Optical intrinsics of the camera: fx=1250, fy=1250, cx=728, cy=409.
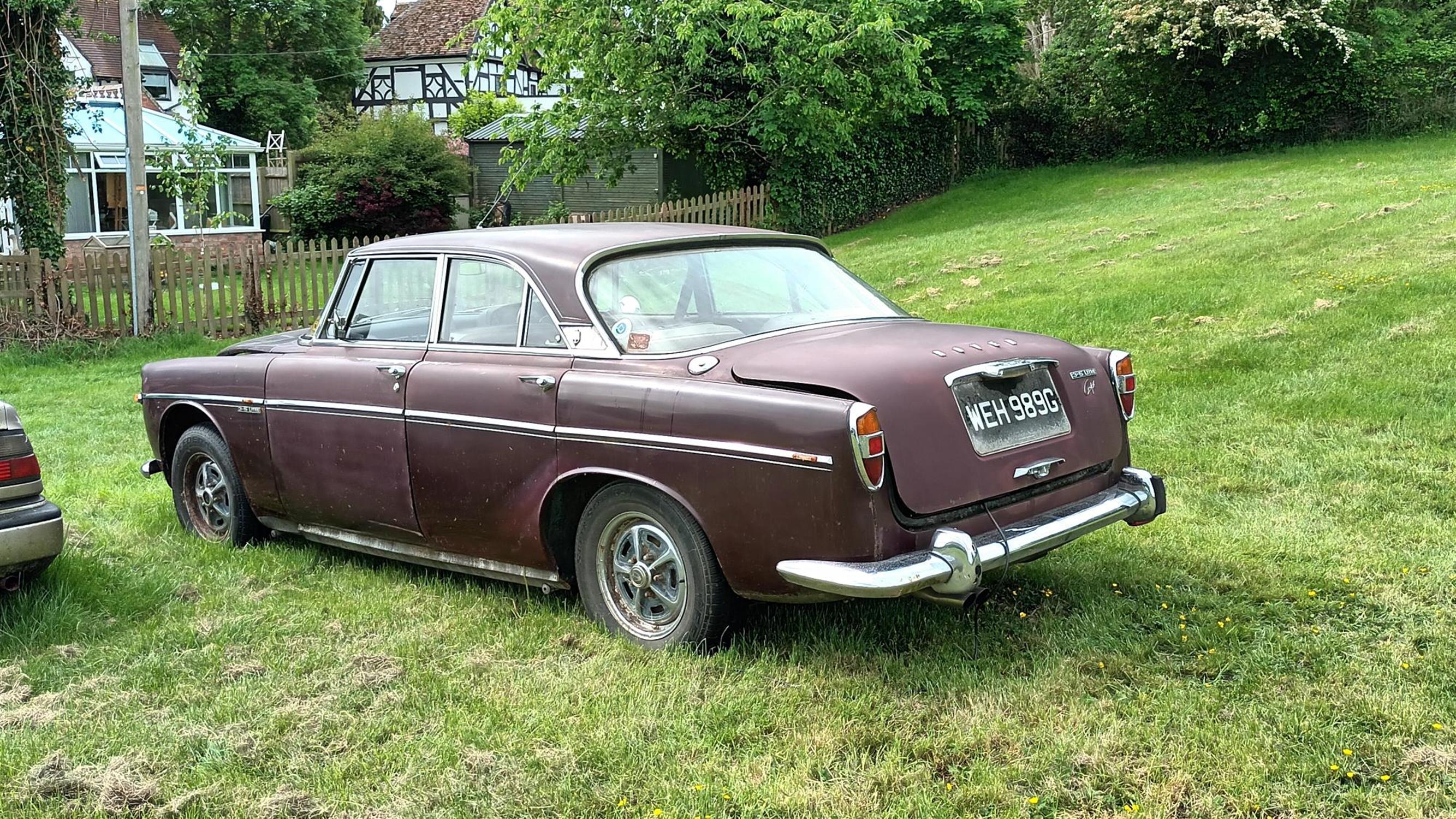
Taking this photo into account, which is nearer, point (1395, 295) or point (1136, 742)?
point (1136, 742)

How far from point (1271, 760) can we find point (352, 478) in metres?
3.75

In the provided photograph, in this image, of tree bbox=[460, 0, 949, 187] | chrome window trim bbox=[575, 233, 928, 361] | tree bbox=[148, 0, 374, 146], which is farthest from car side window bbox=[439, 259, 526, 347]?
tree bbox=[148, 0, 374, 146]

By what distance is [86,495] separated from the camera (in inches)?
288

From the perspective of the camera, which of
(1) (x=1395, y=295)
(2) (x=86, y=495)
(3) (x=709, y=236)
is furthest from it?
(1) (x=1395, y=295)

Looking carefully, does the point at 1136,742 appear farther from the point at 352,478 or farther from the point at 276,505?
the point at 276,505

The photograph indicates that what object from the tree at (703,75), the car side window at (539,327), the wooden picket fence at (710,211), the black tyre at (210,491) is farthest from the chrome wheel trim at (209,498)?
the tree at (703,75)

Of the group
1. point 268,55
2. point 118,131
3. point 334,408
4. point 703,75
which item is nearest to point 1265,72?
point 703,75

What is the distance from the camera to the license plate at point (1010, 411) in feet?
13.8

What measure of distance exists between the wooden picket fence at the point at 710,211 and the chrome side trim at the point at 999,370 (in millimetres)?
13243

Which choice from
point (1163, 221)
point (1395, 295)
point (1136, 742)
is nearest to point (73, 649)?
point (1136, 742)

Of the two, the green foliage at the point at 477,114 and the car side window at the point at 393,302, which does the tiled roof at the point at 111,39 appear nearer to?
the green foliage at the point at 477,114

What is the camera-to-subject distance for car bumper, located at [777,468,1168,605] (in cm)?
380

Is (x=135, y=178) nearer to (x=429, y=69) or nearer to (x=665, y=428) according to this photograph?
(x=665, y=428)

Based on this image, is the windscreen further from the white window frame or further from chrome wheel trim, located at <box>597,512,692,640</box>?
the white window frame
